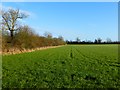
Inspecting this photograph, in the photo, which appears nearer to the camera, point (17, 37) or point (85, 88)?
point (85, 88)

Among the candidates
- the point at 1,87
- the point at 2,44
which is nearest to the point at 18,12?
the point at 2,44

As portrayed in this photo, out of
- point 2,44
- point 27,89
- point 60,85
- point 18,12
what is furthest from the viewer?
point 18,12

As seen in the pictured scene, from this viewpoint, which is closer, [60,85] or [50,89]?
[50,89]

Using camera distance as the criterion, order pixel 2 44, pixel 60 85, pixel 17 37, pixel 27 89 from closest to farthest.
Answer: pixel 27 89
pixel 60 85
pixel 2 44
pixel 17 37

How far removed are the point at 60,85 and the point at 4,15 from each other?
174ft

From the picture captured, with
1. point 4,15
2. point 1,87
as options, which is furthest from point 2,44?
point 1,87

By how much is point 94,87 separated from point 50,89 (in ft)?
7.31

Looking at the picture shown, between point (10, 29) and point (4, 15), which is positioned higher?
point (4, 15)

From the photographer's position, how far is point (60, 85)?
1209cm

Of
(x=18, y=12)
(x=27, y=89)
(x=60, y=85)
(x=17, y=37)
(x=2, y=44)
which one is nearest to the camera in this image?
(x=27, y=89)

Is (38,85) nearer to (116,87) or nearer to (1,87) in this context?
(1,87)

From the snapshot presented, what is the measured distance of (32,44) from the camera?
67000 millimetres

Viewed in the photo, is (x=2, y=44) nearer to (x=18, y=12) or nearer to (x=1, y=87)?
(x=18, y=12)

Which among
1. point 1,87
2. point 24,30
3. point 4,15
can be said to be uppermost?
point 4,15
